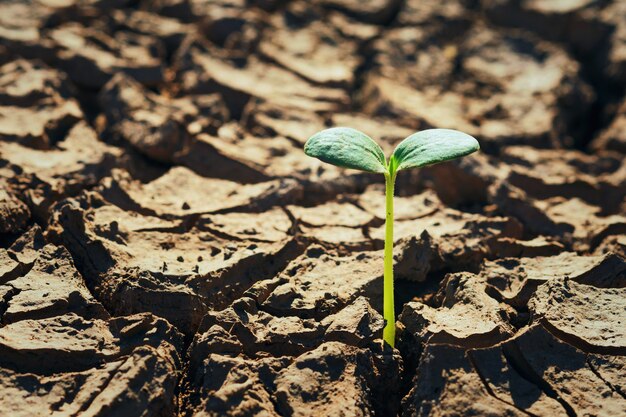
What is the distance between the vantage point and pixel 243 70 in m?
3.85

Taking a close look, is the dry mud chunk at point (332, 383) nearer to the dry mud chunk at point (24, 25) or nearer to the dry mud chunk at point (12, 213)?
the dry mud chunk at point (12, 213)

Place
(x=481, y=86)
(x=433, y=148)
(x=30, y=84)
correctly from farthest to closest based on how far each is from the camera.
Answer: (x=481, y=86), (x=30, y=84), (x=433, y=148)

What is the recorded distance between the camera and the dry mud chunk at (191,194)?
2.86 m

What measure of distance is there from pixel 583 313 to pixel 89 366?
1548 mm

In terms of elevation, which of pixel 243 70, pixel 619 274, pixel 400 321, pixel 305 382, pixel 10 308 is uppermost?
pixel 243 70

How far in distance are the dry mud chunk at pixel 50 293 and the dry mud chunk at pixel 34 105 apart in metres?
0.90

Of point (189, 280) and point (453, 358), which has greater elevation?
point (453, 358)

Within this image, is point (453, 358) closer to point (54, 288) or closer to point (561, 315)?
point (561, 315)

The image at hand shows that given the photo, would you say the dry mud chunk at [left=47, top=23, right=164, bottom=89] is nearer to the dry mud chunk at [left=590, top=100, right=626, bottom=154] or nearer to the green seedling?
the green seedling

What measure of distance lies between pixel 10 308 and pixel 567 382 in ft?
5.60

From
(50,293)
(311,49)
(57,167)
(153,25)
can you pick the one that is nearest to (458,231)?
(50,293)

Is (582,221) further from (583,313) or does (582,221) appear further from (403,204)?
(583,313)

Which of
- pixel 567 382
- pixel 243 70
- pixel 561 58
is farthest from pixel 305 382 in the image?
pixel 561 58

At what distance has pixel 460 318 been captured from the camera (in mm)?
2254
